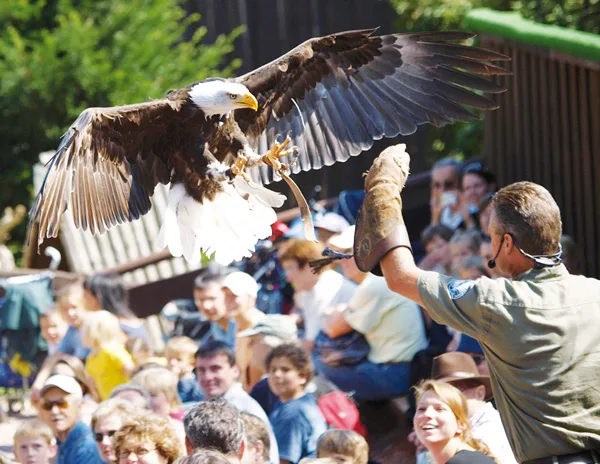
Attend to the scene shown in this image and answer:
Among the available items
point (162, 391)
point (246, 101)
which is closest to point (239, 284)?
point (162, 391)

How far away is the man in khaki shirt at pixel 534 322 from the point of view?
3039 millimetres

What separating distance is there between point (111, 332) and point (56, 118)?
4875mm

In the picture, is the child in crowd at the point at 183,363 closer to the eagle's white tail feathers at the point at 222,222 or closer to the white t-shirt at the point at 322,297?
the white t-shirt at the point at 322,297

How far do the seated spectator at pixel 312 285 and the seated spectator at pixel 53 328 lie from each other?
200 centimetres

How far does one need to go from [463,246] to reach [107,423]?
98.9 inches

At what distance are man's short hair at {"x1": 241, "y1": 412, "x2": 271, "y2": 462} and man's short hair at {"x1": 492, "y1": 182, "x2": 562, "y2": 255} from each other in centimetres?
188

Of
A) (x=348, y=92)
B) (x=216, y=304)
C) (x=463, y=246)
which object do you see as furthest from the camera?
(x=216, y=304)

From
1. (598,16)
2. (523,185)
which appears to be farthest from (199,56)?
(523,185)

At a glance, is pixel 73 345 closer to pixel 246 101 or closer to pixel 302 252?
pixel 302 252

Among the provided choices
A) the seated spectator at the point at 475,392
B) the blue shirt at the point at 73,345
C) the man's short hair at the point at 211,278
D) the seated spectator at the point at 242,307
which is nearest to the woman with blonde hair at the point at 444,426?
the seated spectator at the point at 475,392

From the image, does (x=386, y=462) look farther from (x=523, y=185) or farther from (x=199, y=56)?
(x=199, y=56)

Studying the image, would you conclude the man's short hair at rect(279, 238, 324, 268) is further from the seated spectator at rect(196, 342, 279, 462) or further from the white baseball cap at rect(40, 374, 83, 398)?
the white baseball cap at rect(40, 374, 83, 398)

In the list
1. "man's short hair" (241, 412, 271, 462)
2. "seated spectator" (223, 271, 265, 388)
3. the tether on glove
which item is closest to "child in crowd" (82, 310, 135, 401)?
"seated spectator" (223, 271, 265, 388)

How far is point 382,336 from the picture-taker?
19.6 ft
